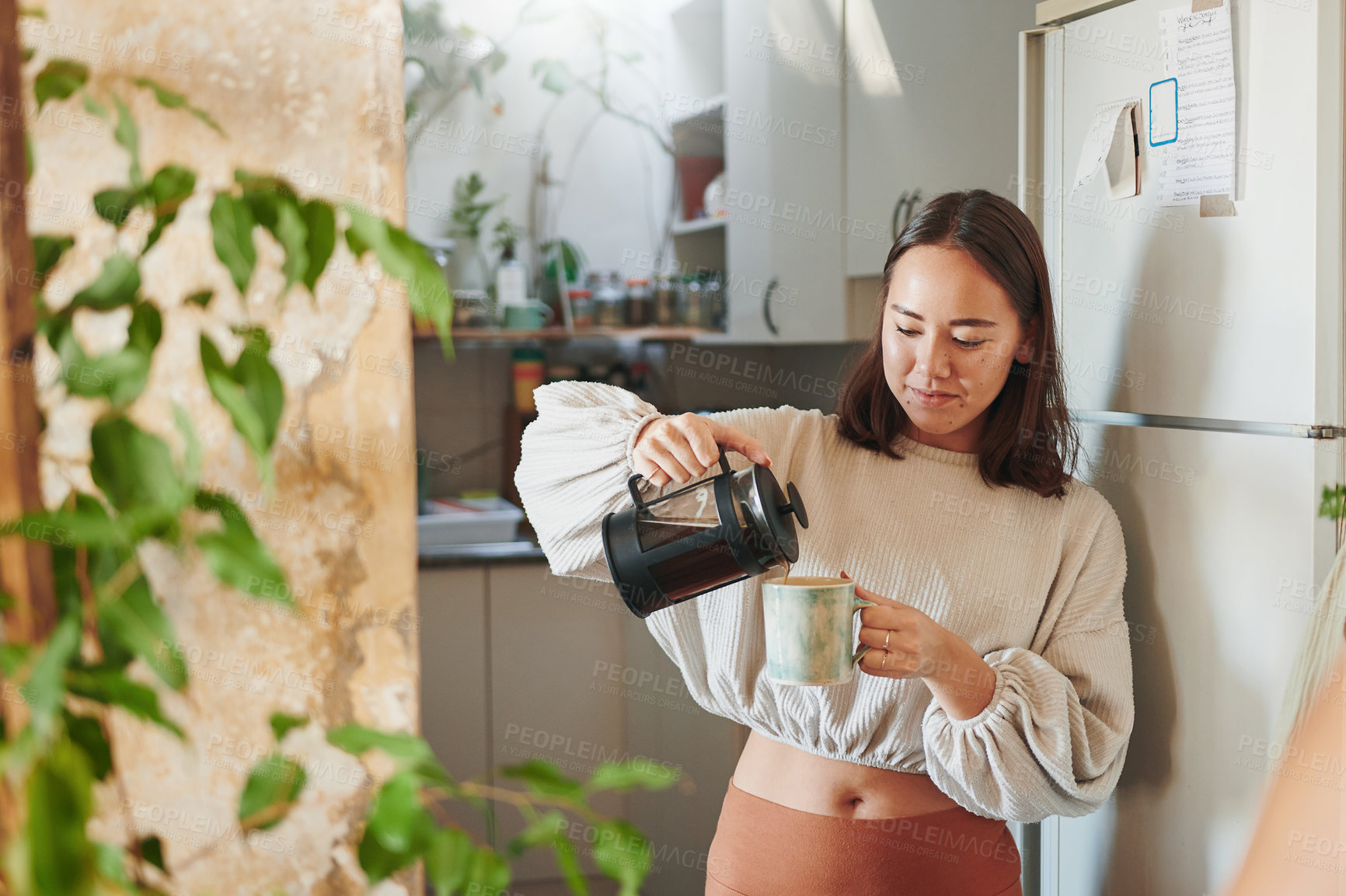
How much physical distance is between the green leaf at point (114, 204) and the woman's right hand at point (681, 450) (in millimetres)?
777

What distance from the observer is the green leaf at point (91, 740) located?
0.37m

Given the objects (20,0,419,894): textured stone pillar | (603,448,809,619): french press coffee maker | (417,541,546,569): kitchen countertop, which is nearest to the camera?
(20,0,419,894): textured stone pillar

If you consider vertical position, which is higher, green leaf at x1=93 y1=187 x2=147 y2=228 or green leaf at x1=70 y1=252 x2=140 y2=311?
green leaf at x1=93 y1=187 x2=147 y2=228

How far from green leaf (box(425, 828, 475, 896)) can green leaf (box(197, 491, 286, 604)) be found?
0.09 meters

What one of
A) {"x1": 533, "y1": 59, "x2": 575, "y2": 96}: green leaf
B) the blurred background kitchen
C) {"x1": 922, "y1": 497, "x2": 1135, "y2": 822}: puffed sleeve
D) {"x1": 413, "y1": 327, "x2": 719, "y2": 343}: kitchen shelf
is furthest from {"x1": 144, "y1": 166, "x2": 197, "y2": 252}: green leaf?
{"x1": 533, "y1": 59, "x2": 575, "y2": 96}: green leaf

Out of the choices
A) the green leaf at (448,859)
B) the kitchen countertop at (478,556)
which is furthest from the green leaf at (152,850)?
the kitchen countertop at (478,556)

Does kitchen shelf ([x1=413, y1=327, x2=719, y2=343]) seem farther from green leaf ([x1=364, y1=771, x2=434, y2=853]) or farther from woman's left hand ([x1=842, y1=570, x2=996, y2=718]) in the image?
green leaf ([x1=364, y1=771, x2=434, y2=853])

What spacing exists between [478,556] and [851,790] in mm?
1287

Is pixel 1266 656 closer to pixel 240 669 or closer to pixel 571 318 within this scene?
pixel 240 669

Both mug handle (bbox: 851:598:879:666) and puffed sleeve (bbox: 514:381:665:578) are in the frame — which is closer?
mug handle (bbox: 851:598:879:666)

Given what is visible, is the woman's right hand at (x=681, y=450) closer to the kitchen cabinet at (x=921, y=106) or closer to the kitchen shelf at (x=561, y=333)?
the kitchen cabinet at (x=921, y=106)

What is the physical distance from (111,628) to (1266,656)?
1.20 metres

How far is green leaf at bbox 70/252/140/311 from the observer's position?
14.9 inches

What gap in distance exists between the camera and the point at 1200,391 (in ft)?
4.19
